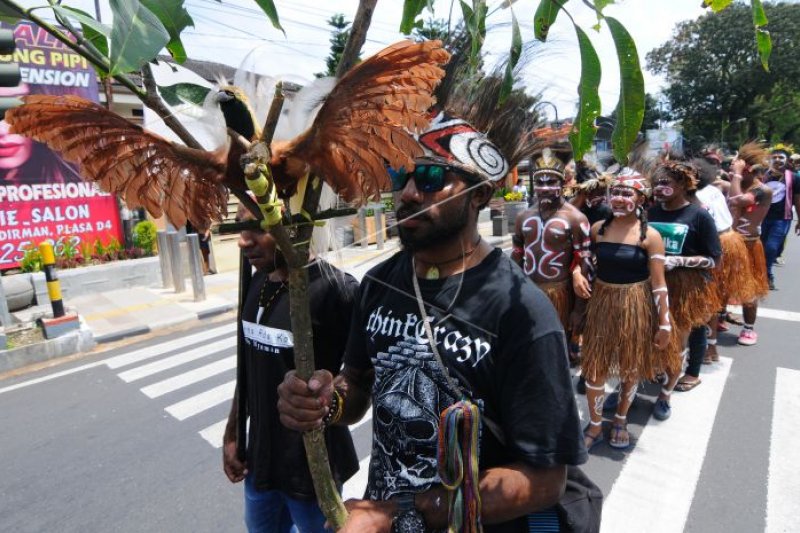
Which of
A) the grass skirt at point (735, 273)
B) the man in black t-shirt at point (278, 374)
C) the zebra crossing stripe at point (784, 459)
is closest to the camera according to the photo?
the man in black t-shirt at point (278, 374)

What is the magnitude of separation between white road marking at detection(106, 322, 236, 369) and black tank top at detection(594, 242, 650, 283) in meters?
5.14

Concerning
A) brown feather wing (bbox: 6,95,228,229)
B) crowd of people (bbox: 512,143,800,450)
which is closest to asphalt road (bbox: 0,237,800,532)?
crowd of people (bbox: 512,143,800,450)

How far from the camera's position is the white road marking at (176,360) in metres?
5.34

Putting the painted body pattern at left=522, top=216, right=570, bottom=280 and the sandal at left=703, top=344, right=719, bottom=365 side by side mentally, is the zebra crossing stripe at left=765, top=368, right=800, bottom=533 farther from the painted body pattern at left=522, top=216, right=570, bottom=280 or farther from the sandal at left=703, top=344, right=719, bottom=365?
the painted body pattern at left=522, top=216, right=570, bottom=280

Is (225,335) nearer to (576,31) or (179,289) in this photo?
(179,289)

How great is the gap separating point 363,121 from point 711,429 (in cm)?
402

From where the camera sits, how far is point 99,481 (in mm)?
3359

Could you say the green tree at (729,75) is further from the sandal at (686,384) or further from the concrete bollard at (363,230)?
the concrete bollard at (363,230)

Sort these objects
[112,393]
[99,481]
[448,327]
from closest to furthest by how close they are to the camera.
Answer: [448,327]
[99,481]
[112,393]

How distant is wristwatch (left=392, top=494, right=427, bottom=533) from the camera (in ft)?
4.08

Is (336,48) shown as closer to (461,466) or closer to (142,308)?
(461,466)

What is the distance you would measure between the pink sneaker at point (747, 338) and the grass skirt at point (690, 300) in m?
1.84

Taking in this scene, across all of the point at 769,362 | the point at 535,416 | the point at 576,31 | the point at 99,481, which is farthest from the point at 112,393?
the point at 769,362

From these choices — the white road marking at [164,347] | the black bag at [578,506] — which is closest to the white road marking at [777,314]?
the black bag at [578,506]
